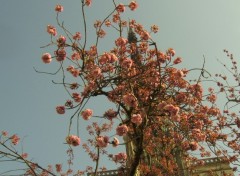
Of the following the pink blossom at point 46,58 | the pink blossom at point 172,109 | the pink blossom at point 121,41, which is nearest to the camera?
the pink blossom at point 172,109

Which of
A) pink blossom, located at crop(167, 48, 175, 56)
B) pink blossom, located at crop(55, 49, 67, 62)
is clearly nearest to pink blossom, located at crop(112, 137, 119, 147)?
pink blossom, located at crop(55, 49, 67, 62)

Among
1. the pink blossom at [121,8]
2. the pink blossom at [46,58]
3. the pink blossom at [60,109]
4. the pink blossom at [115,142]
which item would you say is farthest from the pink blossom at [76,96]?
the pink blossom at [121,8]

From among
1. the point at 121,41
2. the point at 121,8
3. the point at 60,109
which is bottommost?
the point at 60,109

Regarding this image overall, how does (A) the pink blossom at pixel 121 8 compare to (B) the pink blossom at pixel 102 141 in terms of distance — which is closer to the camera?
(B) the pink blossom at pixel 102 141

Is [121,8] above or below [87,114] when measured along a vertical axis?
above

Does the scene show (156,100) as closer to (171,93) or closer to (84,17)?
(171,93)

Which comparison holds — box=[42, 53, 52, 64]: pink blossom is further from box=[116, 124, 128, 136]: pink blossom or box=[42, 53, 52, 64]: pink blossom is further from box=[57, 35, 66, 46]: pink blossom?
box=[116, 124, 128, 136]: pink blossom

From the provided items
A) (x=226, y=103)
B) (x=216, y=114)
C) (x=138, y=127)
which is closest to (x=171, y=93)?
(x=138, y=127)

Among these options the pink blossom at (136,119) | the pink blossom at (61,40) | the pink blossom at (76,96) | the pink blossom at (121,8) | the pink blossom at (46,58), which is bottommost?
the pink blossom at (136,119)

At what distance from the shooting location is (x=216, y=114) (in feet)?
39.8

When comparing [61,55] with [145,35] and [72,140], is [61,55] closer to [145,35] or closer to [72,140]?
[72,140]

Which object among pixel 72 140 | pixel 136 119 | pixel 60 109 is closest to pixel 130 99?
pixel 136 119

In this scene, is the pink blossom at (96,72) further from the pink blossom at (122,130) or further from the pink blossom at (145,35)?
the pink blossom at (145,35)

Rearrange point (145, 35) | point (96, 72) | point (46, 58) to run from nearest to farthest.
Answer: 1. point (96, 72)
2. point (46, 58)
3. point (145, 35)
